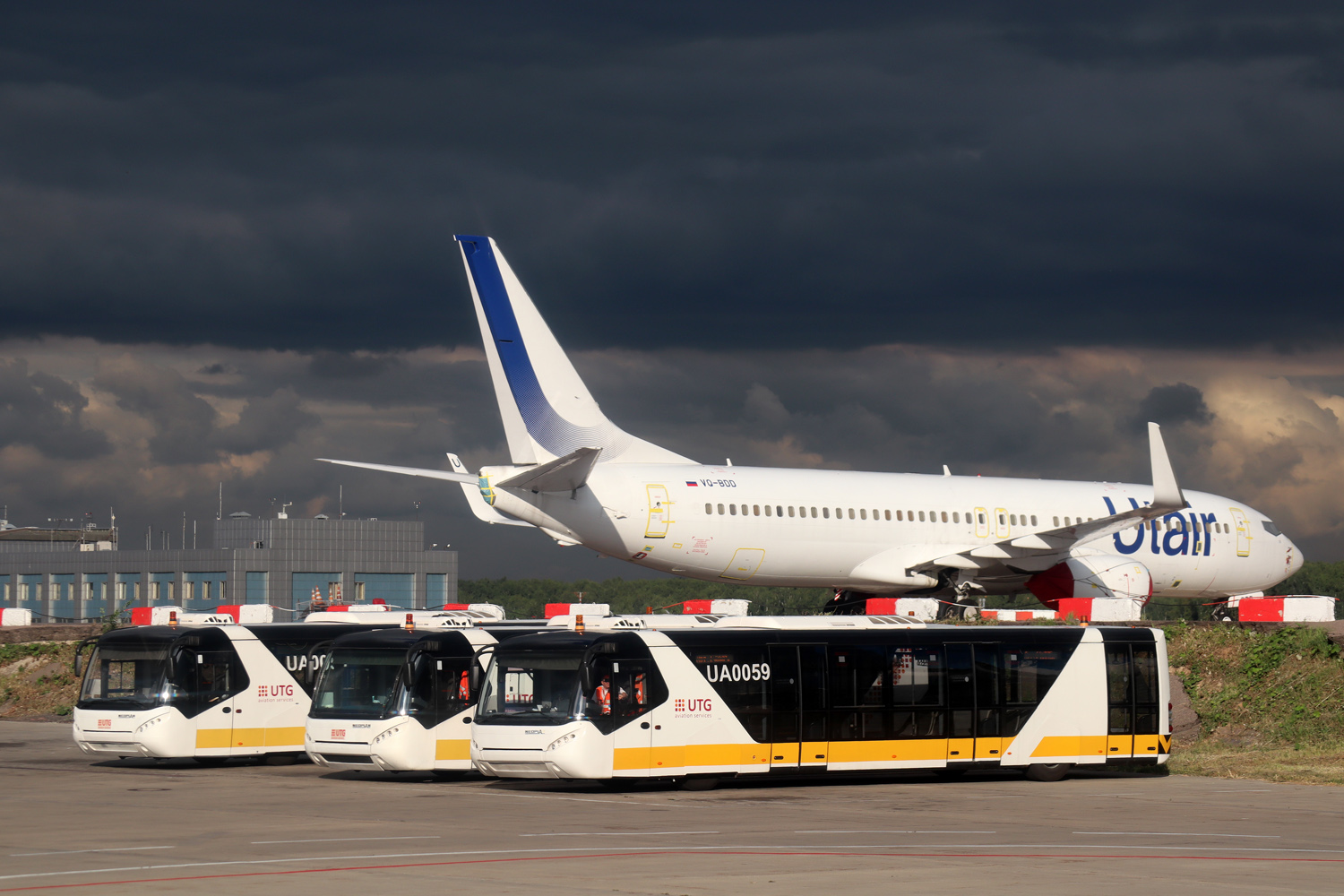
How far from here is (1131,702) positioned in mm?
35188

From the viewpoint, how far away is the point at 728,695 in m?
31.1

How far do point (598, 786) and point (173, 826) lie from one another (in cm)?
984

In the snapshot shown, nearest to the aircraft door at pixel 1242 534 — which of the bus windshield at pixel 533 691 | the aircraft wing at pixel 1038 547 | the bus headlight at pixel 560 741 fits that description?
the aircraft wing at pixel 1038 547

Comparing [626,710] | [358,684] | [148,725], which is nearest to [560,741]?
[626,710]

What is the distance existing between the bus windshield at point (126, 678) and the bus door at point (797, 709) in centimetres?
1365

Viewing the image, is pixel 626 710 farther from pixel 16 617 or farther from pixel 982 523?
pixel 16 617

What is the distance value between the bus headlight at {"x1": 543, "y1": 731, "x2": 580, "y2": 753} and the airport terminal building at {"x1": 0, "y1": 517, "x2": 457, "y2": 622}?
110 meters

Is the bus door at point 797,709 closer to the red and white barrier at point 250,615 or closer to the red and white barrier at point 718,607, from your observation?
the red and white barrier at point 718,607

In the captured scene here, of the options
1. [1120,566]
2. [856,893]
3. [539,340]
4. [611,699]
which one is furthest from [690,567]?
[856,893]

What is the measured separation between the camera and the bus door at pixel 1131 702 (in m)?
34.9

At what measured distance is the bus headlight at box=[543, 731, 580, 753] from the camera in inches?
1161

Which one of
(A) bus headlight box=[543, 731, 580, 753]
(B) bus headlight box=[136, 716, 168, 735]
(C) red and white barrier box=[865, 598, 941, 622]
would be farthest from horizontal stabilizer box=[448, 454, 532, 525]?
(A) bus headlight box=[543, 731, 580, 753]

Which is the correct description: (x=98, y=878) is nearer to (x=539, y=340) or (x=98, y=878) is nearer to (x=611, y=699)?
(x=611, y=699)

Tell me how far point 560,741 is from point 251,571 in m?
122
